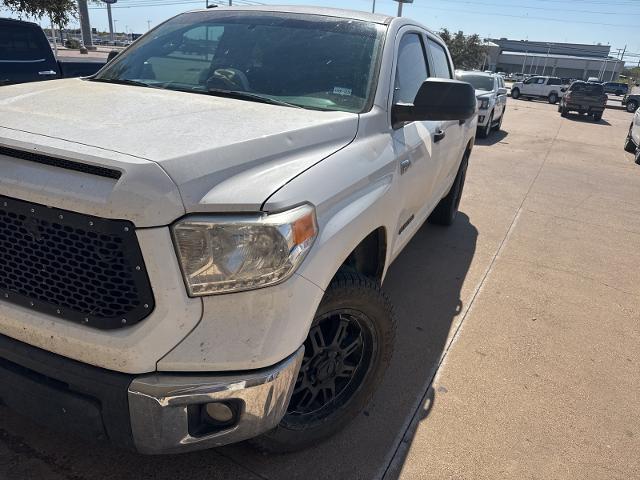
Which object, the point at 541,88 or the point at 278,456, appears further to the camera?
the point at 541,88

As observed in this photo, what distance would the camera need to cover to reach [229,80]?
8.91 feet

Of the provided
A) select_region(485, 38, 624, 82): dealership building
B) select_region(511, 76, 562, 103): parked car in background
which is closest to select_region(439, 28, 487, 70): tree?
select_region(485, 38, 624, 82): dealership building

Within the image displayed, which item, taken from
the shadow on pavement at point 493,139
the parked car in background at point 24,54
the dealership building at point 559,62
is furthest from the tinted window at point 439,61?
the dealership building at point 559,62

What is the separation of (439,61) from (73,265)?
3594mm

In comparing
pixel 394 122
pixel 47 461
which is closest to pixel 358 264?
pixel 394 122

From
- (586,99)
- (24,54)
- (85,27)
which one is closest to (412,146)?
(24,54)

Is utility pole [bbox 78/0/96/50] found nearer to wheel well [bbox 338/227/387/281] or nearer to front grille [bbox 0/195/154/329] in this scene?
wheel well [bbox 338/227/387/281]

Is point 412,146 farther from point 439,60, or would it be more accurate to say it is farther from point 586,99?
point 586,99

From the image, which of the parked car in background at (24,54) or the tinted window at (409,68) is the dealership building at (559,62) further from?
the tinted window at (409,68)

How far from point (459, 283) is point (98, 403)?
3.28m

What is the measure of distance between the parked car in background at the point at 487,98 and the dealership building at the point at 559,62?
71.7m

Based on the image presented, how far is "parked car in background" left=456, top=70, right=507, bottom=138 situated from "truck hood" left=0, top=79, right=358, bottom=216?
35.5ft

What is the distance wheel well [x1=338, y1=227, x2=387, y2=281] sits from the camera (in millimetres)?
2453

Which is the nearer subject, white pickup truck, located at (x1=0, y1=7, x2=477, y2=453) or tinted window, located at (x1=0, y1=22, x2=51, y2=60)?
white pickup truck, located at (x1=0, y1=7, x2=477, y2=453)
